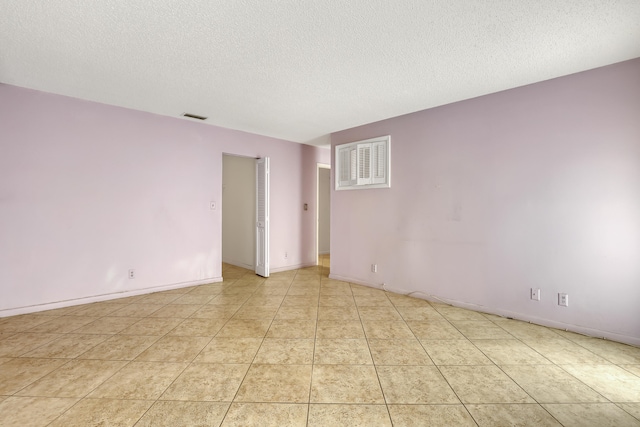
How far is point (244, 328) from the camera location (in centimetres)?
288

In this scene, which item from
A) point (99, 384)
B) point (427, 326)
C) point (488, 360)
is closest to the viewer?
point (99, 384)

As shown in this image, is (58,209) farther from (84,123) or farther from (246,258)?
(246,258)

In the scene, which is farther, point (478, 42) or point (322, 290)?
point (322, 290)

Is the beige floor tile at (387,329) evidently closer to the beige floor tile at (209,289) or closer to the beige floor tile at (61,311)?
the beige floor tile at (209,289)

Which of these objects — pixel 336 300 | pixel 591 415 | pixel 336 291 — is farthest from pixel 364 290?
pixel 591 415

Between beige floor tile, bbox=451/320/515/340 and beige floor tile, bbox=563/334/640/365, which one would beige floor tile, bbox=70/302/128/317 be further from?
beige floor tile, bbox=563/334/640/365

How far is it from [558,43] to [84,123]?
506 cm

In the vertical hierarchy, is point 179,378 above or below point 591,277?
below

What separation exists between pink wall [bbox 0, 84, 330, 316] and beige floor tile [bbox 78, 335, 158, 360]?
1463 mm

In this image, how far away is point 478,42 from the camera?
2.31m

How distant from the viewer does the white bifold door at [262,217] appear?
5.01 meters

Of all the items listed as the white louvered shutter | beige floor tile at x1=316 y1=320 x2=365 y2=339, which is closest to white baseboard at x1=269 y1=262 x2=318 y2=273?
the white louvered shutter

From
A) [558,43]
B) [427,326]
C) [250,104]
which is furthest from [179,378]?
[558,43]

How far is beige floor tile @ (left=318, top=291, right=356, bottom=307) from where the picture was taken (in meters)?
3.65
